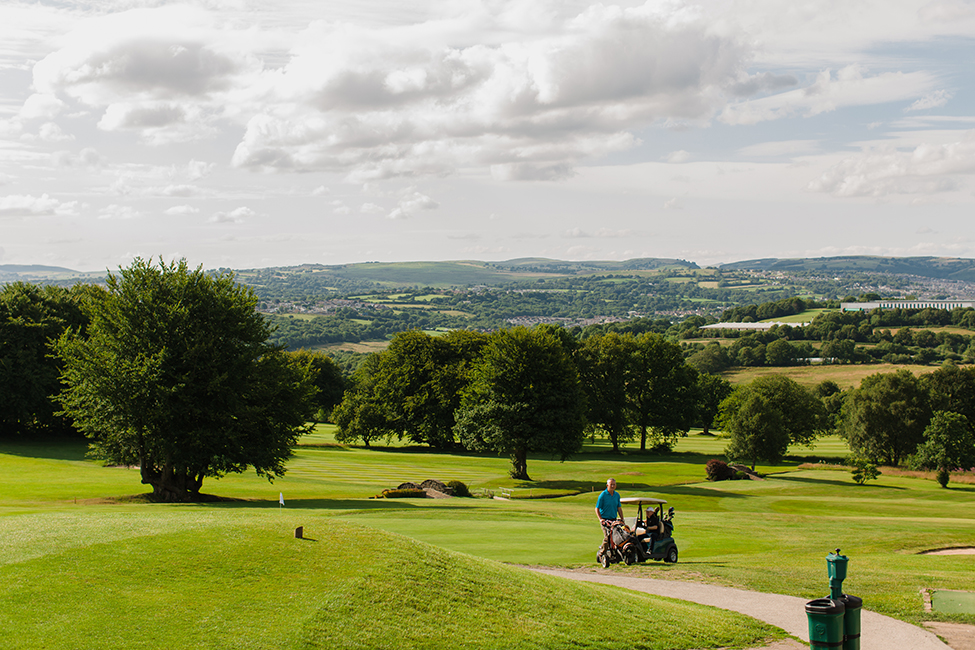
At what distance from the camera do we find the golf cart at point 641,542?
20.7 m

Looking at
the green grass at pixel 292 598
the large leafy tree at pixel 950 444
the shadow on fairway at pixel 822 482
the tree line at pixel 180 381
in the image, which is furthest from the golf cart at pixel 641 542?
the large leafy tree at pixel 950 444

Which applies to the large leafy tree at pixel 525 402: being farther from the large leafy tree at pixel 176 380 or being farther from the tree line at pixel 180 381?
the large leafy tree at pixel 176 380

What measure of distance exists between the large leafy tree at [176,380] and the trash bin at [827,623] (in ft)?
99.0

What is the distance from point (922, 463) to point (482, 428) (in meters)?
44.9

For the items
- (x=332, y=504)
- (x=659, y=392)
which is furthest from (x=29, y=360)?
(x=659, y=392)

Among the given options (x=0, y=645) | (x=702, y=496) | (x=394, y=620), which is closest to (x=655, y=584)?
(x=394, y=620)

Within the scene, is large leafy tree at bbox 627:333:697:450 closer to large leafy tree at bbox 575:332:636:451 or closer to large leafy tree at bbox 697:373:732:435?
large leafy tree at bbox 575:332:636:451

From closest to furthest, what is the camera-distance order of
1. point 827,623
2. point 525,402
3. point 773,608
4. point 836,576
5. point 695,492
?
point 827,623
point 836,576
point 773,608
point 695,492
point 525,402

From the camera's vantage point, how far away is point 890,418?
79438mm

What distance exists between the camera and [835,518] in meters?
37.7

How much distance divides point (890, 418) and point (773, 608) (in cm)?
7470

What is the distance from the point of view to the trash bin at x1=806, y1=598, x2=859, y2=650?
1001cm

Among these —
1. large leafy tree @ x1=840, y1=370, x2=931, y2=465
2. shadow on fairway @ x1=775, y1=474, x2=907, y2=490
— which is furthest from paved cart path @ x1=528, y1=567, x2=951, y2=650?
large leafy tree @ x1=840, y1=370, x2=931, y2=465

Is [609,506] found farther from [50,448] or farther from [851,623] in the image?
[50,448]
